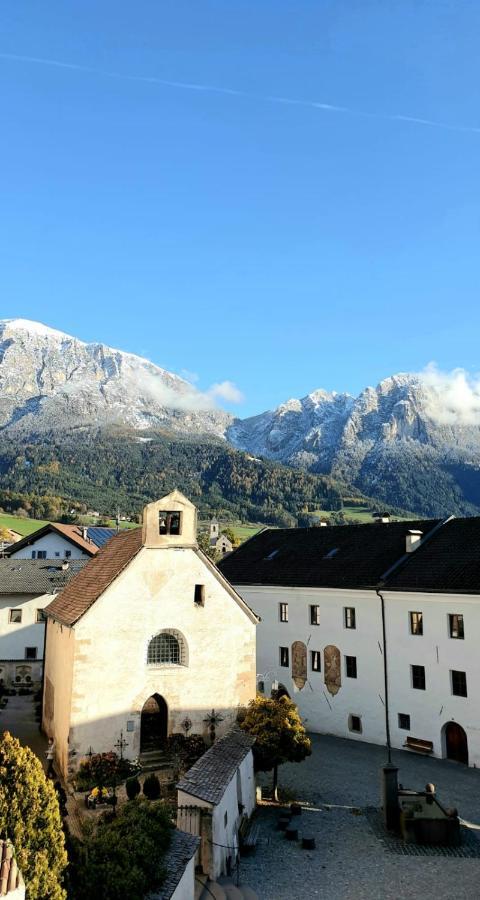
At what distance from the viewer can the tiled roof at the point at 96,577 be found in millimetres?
30812

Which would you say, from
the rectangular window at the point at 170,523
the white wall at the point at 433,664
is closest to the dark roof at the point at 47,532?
the white wall at the point at 433,664

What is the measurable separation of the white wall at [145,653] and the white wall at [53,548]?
51.8 meters

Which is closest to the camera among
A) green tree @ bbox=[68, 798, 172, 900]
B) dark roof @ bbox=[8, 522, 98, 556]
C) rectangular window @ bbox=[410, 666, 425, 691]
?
green tree @ bbox=[68, 798, 172, 900]

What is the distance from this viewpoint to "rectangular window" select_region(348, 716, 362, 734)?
42.9 m

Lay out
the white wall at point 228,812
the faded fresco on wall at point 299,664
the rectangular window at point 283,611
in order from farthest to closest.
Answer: the rectangular window at point 283,611 < the faded fresco on wall at point 299,664 < the white wall at point 228,812

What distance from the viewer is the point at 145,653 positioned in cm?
3072

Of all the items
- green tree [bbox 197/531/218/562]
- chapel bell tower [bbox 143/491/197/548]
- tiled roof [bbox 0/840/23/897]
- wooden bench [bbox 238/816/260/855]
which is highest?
green tree [bbox 197/531/218/562]

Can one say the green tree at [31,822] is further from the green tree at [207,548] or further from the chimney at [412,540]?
the green tree at [207,548]

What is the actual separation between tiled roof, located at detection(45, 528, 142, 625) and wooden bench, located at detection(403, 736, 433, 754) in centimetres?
2138

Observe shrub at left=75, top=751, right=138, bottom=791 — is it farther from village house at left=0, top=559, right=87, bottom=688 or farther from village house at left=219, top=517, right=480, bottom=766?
village house at left=0, top=559, right=87, bottom=688

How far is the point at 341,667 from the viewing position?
44750mm

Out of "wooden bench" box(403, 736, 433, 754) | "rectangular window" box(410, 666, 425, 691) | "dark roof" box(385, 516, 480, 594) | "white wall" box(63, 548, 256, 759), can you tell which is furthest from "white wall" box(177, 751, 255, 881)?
"dark roof" box(385, 516, 480, 594)

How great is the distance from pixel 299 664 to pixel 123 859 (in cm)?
3535

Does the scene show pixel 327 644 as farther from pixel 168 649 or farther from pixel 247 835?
pixel 247 835
